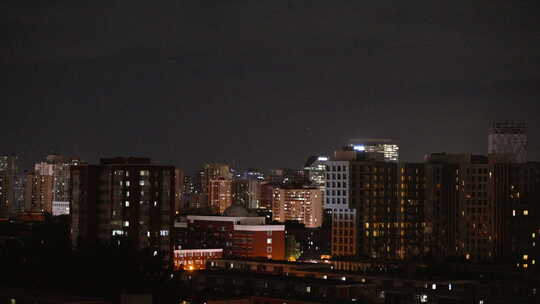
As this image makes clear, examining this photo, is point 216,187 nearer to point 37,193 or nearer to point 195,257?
point 37,193

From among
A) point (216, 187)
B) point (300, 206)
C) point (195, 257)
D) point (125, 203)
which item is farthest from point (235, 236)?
point (216, 187)

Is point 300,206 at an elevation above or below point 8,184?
below

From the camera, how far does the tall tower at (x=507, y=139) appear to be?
62.7m

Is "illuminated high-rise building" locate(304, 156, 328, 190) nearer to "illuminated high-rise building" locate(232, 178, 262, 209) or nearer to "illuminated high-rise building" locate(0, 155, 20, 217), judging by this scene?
"illuminated high-rise building" locate(232, 178, 262, 209)

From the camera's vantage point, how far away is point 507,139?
63.6 meters

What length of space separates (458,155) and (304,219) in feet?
71.4

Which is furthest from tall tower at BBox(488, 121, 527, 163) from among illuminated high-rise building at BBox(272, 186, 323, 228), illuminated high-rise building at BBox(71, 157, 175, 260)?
illuminated high-rise building at BBox(71, 157, 175, 260)

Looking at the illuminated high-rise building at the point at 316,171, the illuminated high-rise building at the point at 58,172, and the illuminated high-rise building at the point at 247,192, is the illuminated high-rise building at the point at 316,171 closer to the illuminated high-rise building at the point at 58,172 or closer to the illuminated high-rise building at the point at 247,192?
the illuminated high-rise building at the point at 247,192

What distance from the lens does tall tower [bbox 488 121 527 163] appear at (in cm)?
6272

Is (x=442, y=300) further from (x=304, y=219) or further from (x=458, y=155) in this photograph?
(x=304, y=219)

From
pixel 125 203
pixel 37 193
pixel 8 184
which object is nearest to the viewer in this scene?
pixel 125 203

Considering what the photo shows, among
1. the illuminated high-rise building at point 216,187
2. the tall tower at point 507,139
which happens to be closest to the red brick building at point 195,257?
the tall tower at point 507,139

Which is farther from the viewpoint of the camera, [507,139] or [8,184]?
[8,184]

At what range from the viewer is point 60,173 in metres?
83.5
